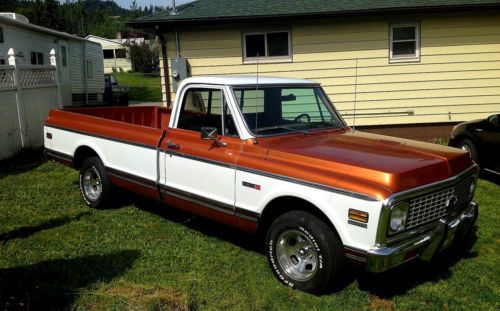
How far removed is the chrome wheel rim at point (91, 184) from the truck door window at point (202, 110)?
1.84 m

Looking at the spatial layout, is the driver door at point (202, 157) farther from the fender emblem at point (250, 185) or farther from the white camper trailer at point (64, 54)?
the white camper trailer at point (64, 54)

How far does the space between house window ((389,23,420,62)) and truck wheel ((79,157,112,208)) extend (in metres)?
7.41

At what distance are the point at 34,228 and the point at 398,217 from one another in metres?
4.37

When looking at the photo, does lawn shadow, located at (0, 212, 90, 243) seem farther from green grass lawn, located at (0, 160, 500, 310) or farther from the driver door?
the driver door

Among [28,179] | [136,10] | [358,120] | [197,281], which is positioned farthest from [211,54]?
[136,10]

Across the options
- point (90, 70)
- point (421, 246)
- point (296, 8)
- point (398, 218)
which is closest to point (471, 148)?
point (421, 246)

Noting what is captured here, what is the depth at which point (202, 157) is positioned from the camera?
4805 mm

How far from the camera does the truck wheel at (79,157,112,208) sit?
6.19 metres

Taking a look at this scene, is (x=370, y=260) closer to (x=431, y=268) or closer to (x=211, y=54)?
(x=431, y=268)

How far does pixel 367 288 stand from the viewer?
4273 mm

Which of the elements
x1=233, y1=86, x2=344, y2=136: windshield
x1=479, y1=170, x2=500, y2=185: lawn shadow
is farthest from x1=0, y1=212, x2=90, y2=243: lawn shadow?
x1=479, y1=170, x2=500, y2=185: lawn shadow

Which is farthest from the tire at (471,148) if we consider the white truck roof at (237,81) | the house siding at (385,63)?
the white truck roof at (237,81)

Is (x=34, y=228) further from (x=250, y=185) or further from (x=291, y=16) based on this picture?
(x=291, y=16)

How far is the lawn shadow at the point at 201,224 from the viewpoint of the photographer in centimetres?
539
